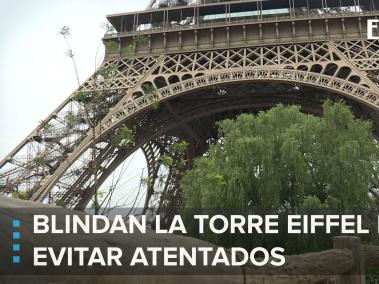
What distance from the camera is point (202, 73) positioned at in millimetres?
19656

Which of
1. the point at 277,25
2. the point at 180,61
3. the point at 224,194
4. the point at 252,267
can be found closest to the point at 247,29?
the point at 277,25

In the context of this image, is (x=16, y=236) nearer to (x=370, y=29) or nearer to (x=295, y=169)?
(x=295, y=169)

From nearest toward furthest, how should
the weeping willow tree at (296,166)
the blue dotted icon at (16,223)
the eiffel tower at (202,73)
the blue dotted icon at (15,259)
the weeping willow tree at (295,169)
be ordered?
the blue dotted icon at (15,259), the blue dotted icon at (16,223), the weeping willow tree at (295,169), the weeping willow tree at (296,166), the eiffel tower at (202,73)

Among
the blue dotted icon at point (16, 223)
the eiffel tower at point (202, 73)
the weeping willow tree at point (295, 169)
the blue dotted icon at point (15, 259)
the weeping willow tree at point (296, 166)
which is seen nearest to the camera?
the blue dotted icon at point (15, 259)

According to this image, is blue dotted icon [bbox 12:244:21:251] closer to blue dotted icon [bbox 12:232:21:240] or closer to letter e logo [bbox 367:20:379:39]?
blue dotted icon [bbox 12:232:21:240]

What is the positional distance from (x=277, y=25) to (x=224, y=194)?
10463mm

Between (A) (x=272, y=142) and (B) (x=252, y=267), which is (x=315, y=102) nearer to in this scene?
(A) (x=272, y=142)

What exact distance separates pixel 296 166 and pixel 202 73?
7.99 meters

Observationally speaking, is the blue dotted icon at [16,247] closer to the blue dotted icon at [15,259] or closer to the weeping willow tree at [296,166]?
the blue dotted icon at [15,259]

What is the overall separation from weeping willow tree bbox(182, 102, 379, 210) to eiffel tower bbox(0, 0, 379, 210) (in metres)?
3.35

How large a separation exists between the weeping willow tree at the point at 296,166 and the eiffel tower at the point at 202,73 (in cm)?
335

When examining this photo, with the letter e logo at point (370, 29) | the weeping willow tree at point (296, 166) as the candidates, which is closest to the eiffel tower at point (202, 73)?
the letter e logo at point (370, 29)

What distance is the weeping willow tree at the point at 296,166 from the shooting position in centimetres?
1281

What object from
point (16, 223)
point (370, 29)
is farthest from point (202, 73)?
point (16, 223)
